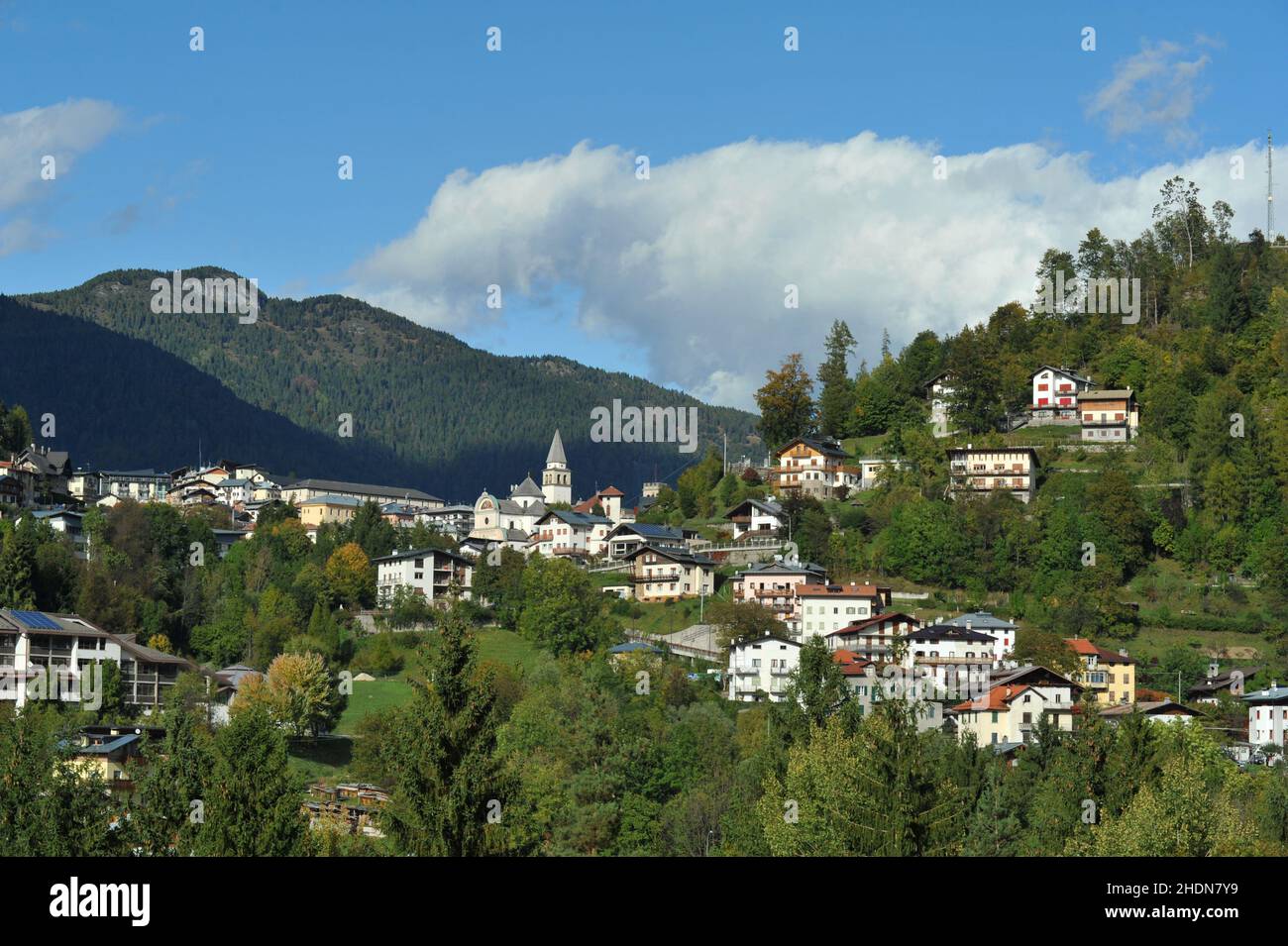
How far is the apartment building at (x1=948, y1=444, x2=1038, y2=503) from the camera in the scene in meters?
103

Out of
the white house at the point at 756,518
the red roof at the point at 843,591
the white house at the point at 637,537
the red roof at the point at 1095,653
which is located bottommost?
the red roof at the point at 1095,653

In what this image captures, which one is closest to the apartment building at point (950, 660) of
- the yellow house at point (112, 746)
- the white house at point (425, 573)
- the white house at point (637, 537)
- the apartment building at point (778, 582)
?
the apartment building at point (778, 582)

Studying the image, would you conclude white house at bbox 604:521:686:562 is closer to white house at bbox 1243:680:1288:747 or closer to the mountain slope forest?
the mountain slope forest

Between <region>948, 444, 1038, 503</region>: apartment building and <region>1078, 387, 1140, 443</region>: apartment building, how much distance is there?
23.9ft

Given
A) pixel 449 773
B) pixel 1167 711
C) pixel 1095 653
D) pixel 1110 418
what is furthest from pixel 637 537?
pixel 449 773

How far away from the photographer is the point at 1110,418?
110 m

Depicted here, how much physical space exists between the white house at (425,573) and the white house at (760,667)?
2590cm

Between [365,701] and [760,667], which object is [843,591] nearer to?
[760,667]

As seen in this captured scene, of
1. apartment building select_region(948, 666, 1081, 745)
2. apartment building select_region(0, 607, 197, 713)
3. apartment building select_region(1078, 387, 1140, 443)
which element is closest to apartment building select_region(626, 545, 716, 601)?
apartment building select_region(948, 666, 1081, 745)

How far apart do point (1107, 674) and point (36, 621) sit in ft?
174

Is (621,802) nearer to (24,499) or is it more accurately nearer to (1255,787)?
(1255,787)

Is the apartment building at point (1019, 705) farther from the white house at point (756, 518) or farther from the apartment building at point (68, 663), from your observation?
the apartment building at point (68, 663)

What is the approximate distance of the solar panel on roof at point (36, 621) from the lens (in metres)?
84.8

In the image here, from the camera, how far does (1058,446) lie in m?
109
